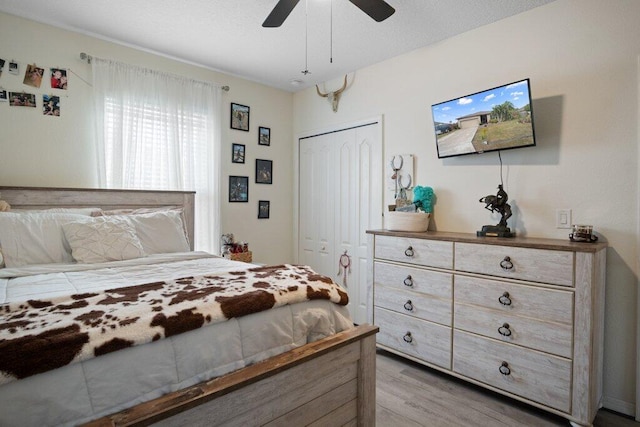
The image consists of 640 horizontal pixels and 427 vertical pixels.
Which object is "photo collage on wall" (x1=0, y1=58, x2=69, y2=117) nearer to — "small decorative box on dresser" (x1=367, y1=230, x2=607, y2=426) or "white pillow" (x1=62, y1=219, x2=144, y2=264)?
"white pillow" (x1=62, y1=219, x2=144, y2=264)

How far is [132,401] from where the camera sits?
1.04m

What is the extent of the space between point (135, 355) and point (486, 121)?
2.47 metres

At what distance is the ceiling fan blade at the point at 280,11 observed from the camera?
6.47 feet

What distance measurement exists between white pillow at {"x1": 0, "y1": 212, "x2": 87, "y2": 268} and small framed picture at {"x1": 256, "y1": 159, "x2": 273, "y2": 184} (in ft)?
6.56

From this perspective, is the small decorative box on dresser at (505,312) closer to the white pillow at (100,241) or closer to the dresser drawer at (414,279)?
the dresser drawer at (414,279)

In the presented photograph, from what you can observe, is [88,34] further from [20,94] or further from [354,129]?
[354,129]

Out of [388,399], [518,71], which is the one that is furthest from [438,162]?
[388,399]

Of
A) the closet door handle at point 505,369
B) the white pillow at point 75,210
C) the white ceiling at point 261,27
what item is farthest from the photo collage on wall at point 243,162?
the closet door handle at point 505,369

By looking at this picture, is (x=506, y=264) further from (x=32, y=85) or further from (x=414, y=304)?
(x=32, y=85)

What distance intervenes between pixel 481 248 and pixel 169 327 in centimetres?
190

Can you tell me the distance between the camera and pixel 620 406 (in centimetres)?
209

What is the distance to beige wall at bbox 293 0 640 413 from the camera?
6.86 ft

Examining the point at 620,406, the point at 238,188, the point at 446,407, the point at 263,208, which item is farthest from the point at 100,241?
the point at 620,406

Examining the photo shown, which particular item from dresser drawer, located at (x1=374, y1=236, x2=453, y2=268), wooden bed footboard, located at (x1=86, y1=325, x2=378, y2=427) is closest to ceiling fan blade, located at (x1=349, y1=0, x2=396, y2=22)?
dresser drawer, located at (x1=374, y1=236, x2=453, y2=268)
